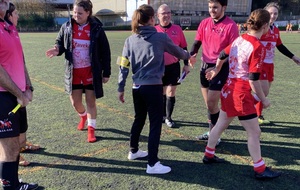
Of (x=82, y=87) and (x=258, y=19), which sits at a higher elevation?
(x=258, y=19)

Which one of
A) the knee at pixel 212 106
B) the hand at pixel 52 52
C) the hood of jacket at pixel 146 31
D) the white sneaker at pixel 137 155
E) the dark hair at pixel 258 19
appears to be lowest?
the white sneaker at pixel 137 155

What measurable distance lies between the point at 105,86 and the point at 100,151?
4.14m

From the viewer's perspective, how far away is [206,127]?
5.17m

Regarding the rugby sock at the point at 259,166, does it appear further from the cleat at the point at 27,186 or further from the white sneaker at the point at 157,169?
the cleat at the point at 27,186

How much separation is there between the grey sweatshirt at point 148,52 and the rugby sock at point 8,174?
160 cm

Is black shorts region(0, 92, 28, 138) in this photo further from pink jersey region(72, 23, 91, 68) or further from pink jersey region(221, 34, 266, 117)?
pink jersey region(221, 34, 266, 117)

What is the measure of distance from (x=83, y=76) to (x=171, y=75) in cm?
161

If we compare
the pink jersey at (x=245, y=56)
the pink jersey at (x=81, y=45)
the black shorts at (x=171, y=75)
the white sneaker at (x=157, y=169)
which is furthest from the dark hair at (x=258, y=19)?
the pink jersey at (x=81, y=45)

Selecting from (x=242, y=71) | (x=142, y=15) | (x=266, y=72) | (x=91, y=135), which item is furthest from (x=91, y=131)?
(x=266, y=72)

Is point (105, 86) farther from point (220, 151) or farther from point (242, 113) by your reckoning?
point (242, 113)

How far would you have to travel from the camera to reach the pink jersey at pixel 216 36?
155 inches

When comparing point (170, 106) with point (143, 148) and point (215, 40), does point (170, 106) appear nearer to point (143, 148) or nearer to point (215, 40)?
point (143, 148)

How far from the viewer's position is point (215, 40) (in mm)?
4035

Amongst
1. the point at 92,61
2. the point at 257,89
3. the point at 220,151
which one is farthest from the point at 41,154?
the point at 257,89
